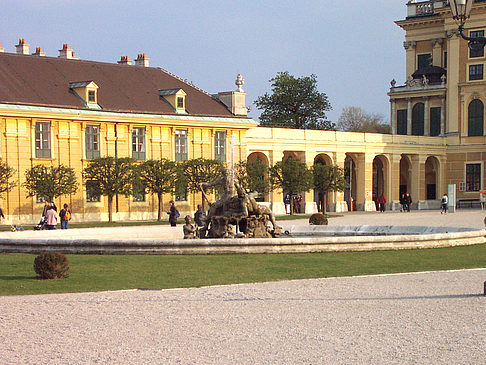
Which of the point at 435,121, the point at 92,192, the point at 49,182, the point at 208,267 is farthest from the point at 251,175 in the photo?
the point at 208,267

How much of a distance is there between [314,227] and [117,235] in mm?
7748

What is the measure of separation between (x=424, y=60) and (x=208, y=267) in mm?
72173

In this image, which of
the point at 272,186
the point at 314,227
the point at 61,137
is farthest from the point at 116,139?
the point at 314,227

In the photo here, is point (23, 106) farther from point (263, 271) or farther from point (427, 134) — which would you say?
point (427, 134)

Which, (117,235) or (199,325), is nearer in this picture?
(199,325)

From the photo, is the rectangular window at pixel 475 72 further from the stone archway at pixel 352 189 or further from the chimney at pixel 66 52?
the chimney at pixel 66 52

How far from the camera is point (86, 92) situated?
52438 mm

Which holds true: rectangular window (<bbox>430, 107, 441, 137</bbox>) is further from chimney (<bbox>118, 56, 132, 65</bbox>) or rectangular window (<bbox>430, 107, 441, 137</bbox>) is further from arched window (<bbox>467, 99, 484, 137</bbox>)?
A: chimney (<bbox>118, 56, 132, 65</bbox>)

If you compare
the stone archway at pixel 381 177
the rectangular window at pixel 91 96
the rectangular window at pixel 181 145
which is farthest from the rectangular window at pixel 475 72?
the rectangular window at pixel 91 96

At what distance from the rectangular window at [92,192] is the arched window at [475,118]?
3962cm

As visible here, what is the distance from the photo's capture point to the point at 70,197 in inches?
1991

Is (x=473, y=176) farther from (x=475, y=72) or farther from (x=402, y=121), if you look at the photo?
(x=402, y=121)

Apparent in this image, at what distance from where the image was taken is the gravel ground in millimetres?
9922


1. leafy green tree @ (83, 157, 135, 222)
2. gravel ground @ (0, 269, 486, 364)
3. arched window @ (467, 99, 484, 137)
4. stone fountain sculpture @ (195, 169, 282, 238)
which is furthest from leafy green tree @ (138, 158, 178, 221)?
arched window @ (467, 99, 484, 137)
